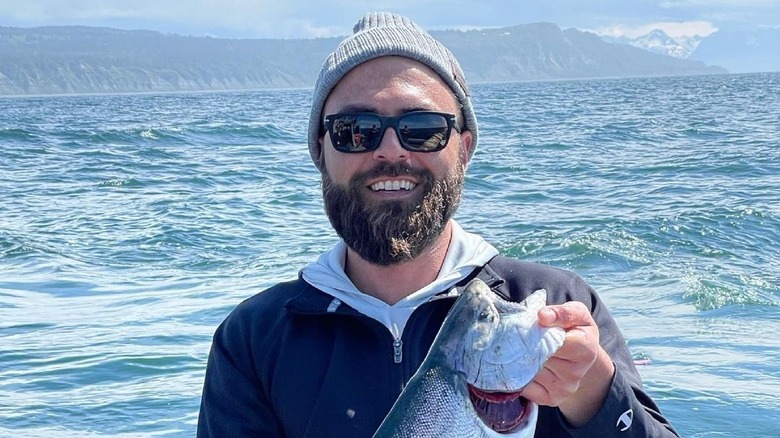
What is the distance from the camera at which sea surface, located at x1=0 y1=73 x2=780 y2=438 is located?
317 inches

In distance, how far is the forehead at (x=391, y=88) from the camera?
354cm

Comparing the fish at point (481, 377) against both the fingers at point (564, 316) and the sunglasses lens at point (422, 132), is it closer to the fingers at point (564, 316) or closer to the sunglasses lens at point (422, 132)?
the fingers at point (564, 316)

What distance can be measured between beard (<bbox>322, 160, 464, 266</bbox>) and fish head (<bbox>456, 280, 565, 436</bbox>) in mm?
725

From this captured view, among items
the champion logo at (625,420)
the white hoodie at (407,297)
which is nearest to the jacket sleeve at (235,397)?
the white hoodie at (407,297)

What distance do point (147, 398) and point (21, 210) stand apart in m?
12.1

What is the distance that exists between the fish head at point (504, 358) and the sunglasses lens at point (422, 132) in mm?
870

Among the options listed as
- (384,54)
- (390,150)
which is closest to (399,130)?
(390,150)

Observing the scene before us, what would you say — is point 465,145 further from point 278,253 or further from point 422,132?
point 278,253

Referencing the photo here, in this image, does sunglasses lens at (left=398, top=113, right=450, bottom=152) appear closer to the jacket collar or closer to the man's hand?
the jacket collar

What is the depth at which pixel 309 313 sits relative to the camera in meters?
3.43

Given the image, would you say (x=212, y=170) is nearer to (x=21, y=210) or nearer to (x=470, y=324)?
(x=21, y=210)

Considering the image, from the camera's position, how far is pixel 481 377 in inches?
105

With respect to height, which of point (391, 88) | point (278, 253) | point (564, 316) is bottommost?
point (278, 253)

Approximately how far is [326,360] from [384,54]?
1081mm
